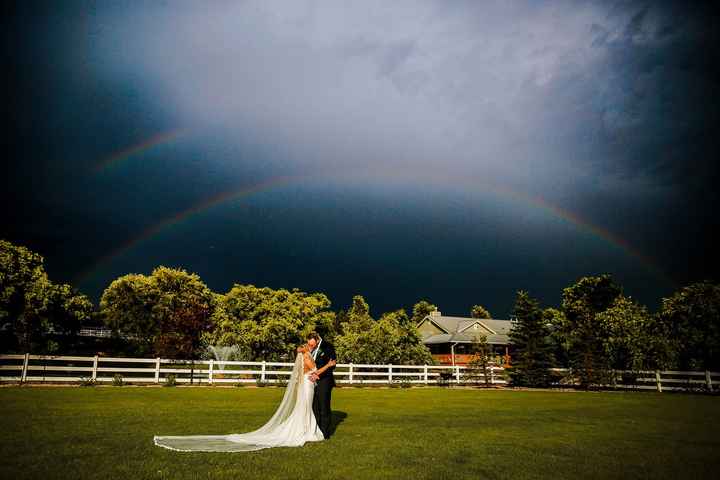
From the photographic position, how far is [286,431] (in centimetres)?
859

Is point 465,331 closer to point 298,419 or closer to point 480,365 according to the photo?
point 480,365

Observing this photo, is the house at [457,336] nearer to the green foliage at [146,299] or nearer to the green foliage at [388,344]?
the green foliage at [388,344]

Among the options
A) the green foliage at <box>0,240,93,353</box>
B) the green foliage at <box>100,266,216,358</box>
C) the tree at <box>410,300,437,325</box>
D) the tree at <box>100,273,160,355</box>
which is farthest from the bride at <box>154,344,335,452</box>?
the tree at <box>410,300,437,325</box>

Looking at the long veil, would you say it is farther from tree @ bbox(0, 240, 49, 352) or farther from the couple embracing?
tree @ bbox(0, 240, 49, 352)

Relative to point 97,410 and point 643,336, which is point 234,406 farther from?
point 643,336

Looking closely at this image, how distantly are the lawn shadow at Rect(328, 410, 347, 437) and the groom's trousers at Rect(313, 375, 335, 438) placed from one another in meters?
0.34

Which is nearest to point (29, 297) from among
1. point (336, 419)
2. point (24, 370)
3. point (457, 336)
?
point (24, 370)

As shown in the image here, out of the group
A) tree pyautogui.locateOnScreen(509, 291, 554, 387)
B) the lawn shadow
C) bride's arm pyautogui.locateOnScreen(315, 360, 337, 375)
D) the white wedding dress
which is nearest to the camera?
the white wedding dress

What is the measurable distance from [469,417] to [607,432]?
11.7 feet

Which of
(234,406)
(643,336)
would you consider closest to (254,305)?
(234,406)

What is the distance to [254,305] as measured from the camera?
3944 centimetres

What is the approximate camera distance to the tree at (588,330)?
30016mm

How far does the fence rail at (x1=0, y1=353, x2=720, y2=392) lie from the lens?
22.6 m

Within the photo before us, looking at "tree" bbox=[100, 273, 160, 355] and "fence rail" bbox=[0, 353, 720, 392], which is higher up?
"tree" bbox=[100, 273, 160, 355]
